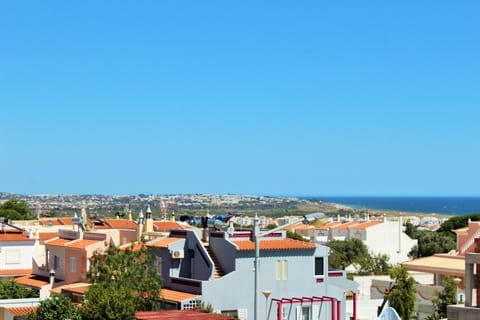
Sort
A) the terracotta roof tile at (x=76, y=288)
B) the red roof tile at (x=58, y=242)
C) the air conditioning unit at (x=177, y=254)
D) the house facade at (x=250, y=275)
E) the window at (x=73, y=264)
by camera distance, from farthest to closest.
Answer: the red roof tile at (x=58, y=242) → the window at (x=73, y=264) → the terracotta roof tile at (x=76, y=288) → the air conditioning unit at (x=177, y=254) → the house facade at (x=250, y=275)

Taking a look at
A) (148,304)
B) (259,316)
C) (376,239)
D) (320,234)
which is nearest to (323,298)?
(259,316)

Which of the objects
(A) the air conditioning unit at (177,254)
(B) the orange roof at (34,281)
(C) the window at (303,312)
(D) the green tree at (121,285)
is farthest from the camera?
(B) the orange roof at (34,281)

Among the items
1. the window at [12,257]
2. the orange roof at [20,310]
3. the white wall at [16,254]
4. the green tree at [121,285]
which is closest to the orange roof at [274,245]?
the green tree at [121,285]

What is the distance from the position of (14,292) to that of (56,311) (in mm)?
15136

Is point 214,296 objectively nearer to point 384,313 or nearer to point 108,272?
point 108,272

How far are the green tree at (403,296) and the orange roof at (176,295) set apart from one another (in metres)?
10.9

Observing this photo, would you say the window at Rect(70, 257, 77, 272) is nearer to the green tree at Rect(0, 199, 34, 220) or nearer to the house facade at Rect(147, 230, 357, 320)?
the house facade at Rect(147, 230, 357, 320)

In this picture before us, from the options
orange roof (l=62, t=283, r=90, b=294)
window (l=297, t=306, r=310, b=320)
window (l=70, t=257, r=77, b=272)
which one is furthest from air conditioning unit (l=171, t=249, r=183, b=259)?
window (l=70, t=257, r=77, b=272)

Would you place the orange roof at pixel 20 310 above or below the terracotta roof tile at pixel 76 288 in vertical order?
below

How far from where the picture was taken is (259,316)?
134ft

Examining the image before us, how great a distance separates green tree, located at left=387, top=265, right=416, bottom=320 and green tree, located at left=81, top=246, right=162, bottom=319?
12.0 metres

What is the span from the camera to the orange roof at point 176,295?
1585 inches

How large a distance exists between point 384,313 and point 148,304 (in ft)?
57.9

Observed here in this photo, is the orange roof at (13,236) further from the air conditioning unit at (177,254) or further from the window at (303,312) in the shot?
the window at (303,312)
